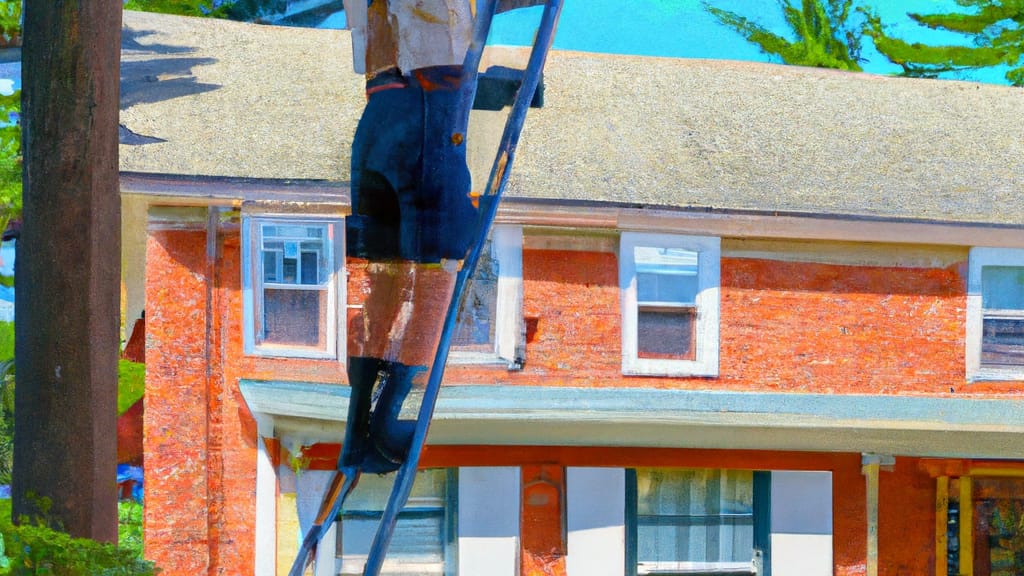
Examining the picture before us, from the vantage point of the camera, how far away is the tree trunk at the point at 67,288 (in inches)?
82.0

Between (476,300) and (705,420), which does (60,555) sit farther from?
(705,420)

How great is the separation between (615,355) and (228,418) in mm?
2298

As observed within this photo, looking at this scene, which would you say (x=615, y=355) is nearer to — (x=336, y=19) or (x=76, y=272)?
(x=76, y=272)

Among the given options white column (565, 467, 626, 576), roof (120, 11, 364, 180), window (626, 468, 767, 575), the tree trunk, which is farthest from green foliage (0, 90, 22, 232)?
window (626, 468, 767, 575)

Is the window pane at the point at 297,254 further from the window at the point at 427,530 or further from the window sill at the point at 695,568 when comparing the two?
the window sill at the point at 695,568

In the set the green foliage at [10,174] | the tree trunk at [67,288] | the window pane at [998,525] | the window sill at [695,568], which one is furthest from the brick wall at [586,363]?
the tree trunk at [67,288]

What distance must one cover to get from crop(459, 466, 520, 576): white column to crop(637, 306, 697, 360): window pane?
111cm

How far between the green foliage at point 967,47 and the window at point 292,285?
649 centimetres

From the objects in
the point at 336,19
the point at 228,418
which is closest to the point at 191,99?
the point at 228,418

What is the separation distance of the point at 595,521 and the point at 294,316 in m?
2.21

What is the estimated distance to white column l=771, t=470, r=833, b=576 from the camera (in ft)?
23.2

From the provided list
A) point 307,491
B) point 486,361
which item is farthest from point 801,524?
point 307,491

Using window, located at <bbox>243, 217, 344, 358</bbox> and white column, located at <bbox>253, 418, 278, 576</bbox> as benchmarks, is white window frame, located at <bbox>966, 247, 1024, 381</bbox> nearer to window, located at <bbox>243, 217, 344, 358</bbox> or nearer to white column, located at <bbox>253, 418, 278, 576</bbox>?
window, located at <bbox>243, 217, 344, 358</bbox>

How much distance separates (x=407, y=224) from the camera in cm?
246
